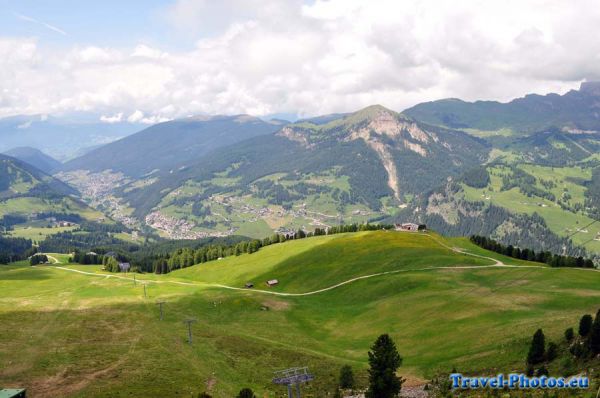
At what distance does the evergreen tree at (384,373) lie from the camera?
4591cm

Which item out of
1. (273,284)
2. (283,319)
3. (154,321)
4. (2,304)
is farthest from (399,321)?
(2,304)

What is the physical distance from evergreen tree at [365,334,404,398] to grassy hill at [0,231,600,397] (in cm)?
1194

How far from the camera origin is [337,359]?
70938 millimetres

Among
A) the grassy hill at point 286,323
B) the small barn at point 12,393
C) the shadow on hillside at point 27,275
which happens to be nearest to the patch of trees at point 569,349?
the grassy hill at point 286,323

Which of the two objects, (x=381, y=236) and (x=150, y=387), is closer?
(x=150, y=387)

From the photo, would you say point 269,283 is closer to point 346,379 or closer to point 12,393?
point 346,379

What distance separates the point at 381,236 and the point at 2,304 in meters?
123

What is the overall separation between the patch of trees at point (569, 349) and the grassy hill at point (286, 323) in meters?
1.82

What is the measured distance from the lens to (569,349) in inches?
1911

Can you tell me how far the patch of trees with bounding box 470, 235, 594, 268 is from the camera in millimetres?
123125

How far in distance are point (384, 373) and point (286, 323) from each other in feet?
173

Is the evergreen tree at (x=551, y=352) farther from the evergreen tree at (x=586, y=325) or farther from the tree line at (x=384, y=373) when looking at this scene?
the tree line at (x=384, y=373)

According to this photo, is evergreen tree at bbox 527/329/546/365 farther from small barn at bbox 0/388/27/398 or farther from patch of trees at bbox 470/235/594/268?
patch of trees at bbox 470/235/594/268

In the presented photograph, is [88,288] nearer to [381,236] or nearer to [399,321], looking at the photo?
[399,321]
